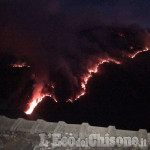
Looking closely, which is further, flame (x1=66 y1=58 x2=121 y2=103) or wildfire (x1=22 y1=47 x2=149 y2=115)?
flame (x1=66 y1=58 x2=121 y2=103)

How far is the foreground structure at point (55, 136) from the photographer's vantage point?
5102 millimetres

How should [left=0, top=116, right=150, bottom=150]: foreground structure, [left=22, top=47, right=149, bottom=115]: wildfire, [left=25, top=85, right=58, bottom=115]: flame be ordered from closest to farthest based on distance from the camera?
1. [left=0, top=116, right=150, bottom=150]: foreground structure
2. [left=25, top=85, right=58, bottom=115]: flame
3. [left=22, top=47, right=149, bottom=115]: wildfire

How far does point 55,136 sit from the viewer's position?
5406 mm

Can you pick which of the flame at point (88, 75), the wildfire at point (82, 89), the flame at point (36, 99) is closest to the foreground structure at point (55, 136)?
the wildfire at point (82, 89)

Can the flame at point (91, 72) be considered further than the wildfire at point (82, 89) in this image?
Yes

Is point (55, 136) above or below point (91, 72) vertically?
above

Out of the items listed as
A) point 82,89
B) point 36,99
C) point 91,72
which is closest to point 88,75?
point 91,72

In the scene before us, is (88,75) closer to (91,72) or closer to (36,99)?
(91,72)

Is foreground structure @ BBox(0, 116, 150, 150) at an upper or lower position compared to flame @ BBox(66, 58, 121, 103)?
upper

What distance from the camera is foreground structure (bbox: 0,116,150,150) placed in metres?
5.10

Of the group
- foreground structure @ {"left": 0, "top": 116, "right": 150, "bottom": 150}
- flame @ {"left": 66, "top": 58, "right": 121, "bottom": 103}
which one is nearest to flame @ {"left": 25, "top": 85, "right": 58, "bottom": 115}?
flame @ {"left": 66, "top": 58, "right": 121, "bottom": 103}

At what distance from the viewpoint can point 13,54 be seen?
21.1 meters

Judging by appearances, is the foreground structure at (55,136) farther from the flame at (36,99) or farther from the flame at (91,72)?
the flame at (91,72)

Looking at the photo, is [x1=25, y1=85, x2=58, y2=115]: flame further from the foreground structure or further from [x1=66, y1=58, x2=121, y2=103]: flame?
the foreground structure
